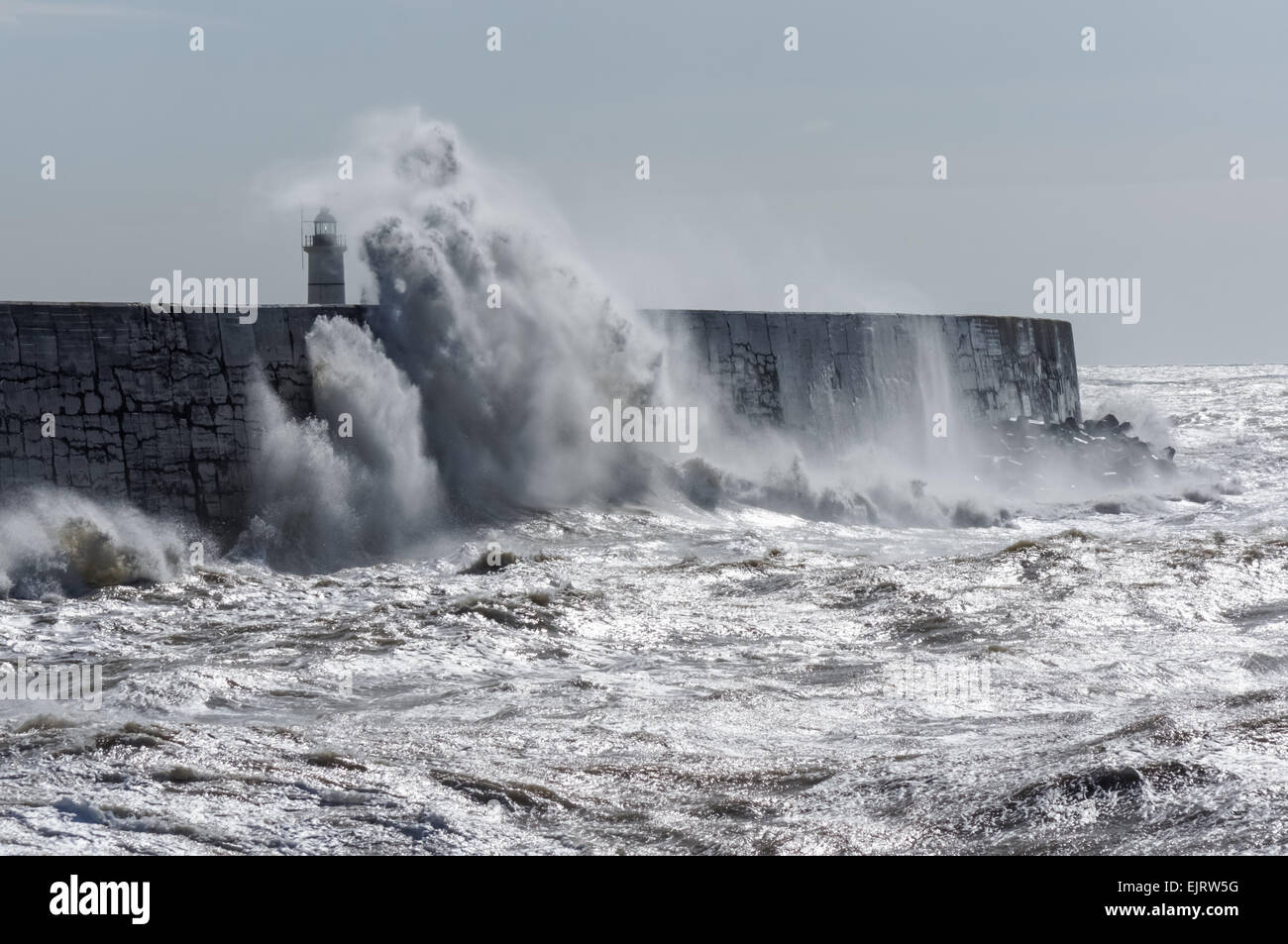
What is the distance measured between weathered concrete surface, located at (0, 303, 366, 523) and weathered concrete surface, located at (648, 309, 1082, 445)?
586 cm

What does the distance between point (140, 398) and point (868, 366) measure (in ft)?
36.9

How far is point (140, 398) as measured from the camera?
40.0 ft

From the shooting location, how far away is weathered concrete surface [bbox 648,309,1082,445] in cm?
1816

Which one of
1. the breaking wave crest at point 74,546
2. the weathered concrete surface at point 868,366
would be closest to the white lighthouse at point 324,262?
the weathered concrete surface at point 868,366

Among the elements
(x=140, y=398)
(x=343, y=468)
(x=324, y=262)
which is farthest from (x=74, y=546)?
(x=324, y=262)

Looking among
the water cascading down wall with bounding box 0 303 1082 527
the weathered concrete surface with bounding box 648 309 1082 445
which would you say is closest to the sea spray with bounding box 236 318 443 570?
the water cascading down wall with bounding box 0 303 1082 527

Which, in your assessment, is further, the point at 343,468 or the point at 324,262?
the point at 324,262

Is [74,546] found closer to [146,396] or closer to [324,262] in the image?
[146,396]

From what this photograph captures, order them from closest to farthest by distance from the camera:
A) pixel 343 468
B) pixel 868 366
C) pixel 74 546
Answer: pixel 74 546 → pixel 343 468 → pixel 868 366

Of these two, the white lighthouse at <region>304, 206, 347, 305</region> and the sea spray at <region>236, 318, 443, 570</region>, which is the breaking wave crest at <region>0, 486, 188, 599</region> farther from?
the white lighthouse at <region>304, 206, 347, 305</region>

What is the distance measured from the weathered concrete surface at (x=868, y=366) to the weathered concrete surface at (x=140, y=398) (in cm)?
586

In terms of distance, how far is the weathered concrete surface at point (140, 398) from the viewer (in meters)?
11.6
